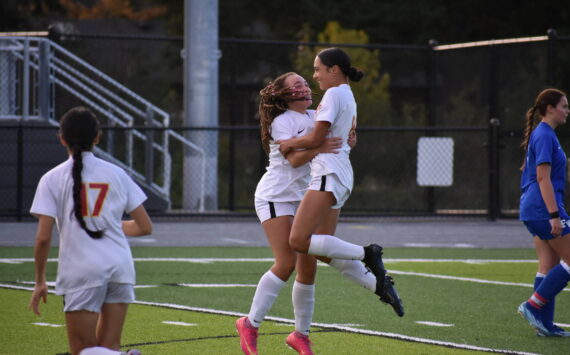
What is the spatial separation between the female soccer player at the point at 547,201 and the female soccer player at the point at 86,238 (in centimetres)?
364

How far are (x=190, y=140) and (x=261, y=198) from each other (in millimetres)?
13535

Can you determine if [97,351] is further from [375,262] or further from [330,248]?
[375,262]

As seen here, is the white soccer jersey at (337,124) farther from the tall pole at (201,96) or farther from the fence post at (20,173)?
the tall pole at (201,96)

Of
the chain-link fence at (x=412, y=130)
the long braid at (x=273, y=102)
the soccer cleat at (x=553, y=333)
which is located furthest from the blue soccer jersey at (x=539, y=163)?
the chain-link fence at (x=412, y=130)

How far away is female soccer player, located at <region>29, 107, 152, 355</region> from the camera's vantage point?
17.2 feet

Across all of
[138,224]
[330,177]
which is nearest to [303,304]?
[330,177]

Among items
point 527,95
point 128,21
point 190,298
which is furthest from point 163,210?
point 128,21

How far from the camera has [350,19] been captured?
39.3 m

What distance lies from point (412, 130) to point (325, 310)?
34.2 ft

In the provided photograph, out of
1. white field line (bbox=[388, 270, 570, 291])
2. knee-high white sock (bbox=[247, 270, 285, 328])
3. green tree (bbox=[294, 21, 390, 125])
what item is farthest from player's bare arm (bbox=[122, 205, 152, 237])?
green tree (bbox=[294, 21, 390, 125])

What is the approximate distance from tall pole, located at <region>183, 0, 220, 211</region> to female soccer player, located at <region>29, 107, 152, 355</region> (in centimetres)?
1449

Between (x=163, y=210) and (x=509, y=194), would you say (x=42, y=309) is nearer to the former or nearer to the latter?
(x=163, y=210)

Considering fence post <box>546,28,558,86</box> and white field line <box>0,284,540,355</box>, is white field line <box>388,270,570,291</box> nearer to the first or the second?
white field line <box>0,284,540,355</box>

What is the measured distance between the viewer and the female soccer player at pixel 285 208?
6.90 metres
